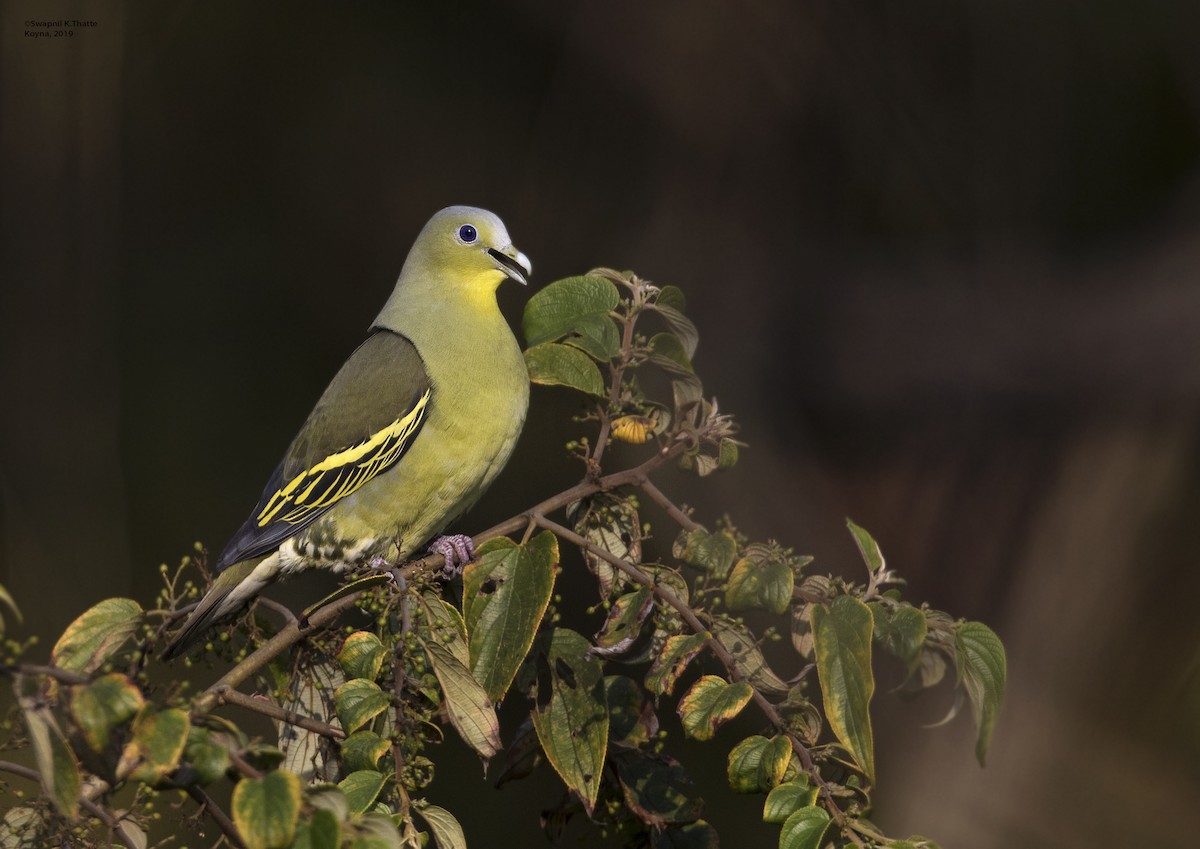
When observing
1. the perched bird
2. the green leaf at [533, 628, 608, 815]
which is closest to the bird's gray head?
the perched bird

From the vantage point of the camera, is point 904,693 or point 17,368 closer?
point 904,693

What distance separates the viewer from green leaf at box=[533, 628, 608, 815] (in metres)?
1.61

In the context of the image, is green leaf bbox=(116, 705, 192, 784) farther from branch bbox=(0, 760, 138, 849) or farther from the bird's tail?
the bird's tail

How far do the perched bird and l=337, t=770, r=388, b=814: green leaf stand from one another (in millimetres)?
1009

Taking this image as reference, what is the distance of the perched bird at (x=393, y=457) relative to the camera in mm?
2496

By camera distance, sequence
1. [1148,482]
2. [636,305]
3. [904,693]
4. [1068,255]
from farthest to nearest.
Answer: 1. [1068,255]
2. [1148,482]
3. [636,305]
4. [904,693]

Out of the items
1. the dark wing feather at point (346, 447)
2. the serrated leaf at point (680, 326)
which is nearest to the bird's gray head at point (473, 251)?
the dark wing feather at point (346, 447)

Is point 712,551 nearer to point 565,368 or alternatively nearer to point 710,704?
point 710,704

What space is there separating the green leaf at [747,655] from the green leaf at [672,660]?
0.07 m

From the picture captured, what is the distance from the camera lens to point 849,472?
3838 mm

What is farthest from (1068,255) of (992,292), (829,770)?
(829,770)

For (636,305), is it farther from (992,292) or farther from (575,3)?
(575,3)

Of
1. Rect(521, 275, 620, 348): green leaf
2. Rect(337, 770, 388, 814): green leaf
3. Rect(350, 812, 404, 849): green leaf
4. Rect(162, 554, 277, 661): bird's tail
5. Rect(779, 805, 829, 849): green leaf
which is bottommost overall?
Rect(162, 554, 277, 661): bird's tail

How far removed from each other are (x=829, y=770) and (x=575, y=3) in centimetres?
348
